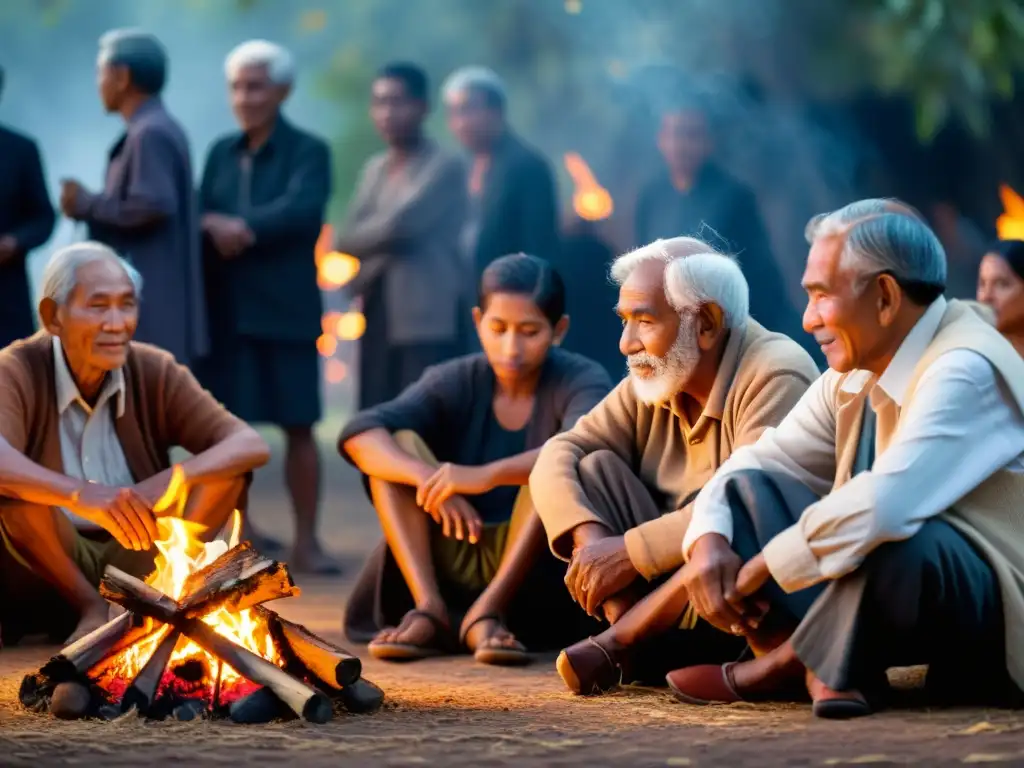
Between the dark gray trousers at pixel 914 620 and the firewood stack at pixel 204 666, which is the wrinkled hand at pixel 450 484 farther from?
the dark gray trousers at pixel 914 620

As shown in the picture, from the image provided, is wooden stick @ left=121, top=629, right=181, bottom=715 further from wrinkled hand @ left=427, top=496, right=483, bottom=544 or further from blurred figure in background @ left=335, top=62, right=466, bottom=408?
blurred figure in background @ left=335, top=62, right=466, bottom=408

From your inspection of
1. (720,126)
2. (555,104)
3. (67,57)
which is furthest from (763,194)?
(67,57)

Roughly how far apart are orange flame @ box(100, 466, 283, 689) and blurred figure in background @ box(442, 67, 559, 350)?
164 inches

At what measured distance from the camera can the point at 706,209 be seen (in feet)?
31.1

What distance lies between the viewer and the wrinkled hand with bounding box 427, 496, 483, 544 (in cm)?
610

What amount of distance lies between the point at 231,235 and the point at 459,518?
2.88 meters

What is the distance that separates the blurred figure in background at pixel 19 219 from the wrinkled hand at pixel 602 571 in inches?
164

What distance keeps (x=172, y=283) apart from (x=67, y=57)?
29.8ft

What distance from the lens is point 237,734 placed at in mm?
4383

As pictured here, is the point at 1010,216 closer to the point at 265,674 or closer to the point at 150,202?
the point at 150,202

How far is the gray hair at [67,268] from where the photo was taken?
6234 mm

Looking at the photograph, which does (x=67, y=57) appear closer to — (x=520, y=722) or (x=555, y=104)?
(x=555, y=104)

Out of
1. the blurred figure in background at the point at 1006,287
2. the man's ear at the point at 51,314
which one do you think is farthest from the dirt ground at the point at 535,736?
the blurred figure in background at the point at 1006,287

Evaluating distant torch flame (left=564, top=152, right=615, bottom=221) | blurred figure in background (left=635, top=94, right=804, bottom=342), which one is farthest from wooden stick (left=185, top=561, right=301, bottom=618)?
distant torch flame (left=564, top=152, right=615, bottom=221)
